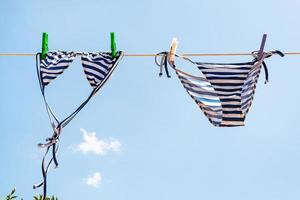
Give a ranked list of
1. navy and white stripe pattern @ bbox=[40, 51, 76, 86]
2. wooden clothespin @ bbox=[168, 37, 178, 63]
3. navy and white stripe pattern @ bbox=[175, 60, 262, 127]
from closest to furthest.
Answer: navy and white stripe pattern @ bbox=[175, 60, 262, 127] < wooden clothespin @ bbox=[168, 37, 178, 63] < navy and white stripe pattern @ bbox=[40, 51, 76, 86]

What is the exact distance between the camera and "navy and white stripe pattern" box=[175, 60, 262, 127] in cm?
581

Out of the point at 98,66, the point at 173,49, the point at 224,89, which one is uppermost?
the point at 173,49

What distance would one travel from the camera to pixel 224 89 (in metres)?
5.90

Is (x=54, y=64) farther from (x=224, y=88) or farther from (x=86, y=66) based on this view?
(x=224, y=88)

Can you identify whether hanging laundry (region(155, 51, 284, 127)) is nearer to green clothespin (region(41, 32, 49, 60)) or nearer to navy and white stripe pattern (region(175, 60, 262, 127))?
navy and white stripe pattern (region(175, 60, 262, 127))

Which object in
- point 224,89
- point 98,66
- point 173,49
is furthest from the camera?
point 98,66

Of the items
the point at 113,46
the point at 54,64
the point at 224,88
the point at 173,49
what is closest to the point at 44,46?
the point at 54,64

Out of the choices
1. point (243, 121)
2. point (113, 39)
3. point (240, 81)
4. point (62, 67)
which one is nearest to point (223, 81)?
point (240, 81)

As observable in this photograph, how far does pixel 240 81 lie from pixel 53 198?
8.60 meters

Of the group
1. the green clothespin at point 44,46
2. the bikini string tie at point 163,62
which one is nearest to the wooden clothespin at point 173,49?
the bikini string tie at point 163,62

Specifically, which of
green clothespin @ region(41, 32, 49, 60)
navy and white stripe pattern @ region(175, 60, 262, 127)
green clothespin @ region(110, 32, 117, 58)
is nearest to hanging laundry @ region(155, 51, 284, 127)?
navy and white stripe pattern @ region(175, 60, 262, 127)

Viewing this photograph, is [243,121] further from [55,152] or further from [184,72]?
[55,152]

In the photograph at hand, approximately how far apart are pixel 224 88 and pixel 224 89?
0.01m

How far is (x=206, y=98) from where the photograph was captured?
5941 millimetres
